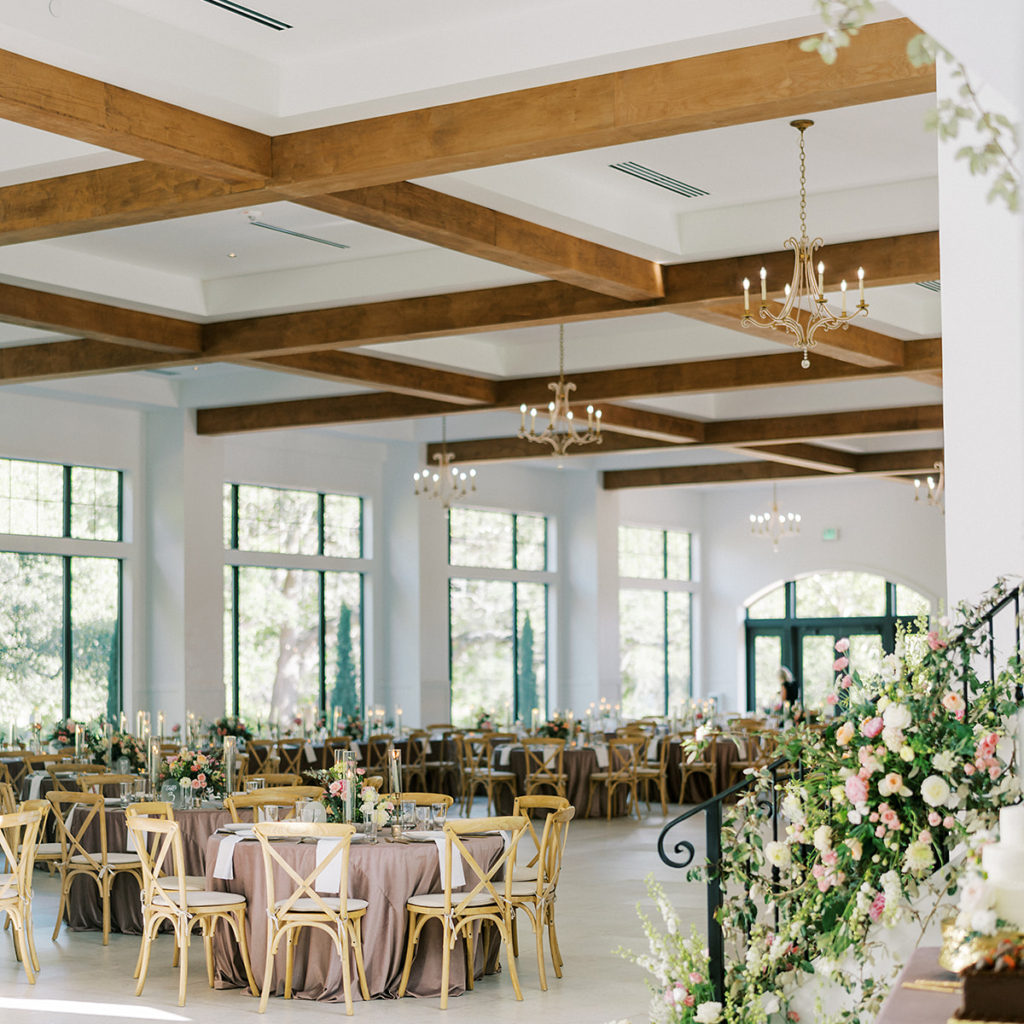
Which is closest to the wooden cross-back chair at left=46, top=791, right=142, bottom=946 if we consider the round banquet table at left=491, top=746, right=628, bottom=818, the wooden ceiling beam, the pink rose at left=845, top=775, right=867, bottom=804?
the pink rose at left=845, top=775, right=867, bottom=804

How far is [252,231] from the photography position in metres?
9.45

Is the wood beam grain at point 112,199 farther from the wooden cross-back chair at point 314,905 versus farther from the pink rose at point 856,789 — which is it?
the pink rose at point 856,789

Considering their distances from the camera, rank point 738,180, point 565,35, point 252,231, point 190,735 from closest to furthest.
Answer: point 565,35 < point 738,180 < point 252,231 < point 190,735

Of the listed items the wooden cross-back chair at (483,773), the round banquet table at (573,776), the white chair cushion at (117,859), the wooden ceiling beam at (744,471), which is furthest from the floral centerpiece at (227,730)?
the wooden ceiling beam at (744,471)

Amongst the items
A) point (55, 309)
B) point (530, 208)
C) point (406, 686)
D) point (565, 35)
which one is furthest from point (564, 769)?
point (565, 35)

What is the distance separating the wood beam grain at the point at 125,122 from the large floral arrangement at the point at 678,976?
3.60m

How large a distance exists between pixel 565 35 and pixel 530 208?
2.10 meters

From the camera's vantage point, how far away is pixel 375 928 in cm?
724

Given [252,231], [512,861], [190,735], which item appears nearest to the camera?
[512,861]

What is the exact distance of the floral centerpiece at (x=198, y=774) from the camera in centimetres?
901

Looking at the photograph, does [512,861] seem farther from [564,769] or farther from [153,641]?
[153,641]

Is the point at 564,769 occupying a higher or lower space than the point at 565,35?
lower

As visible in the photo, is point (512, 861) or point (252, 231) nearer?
point (512, 861)

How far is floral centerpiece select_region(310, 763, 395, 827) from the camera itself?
7547mm
